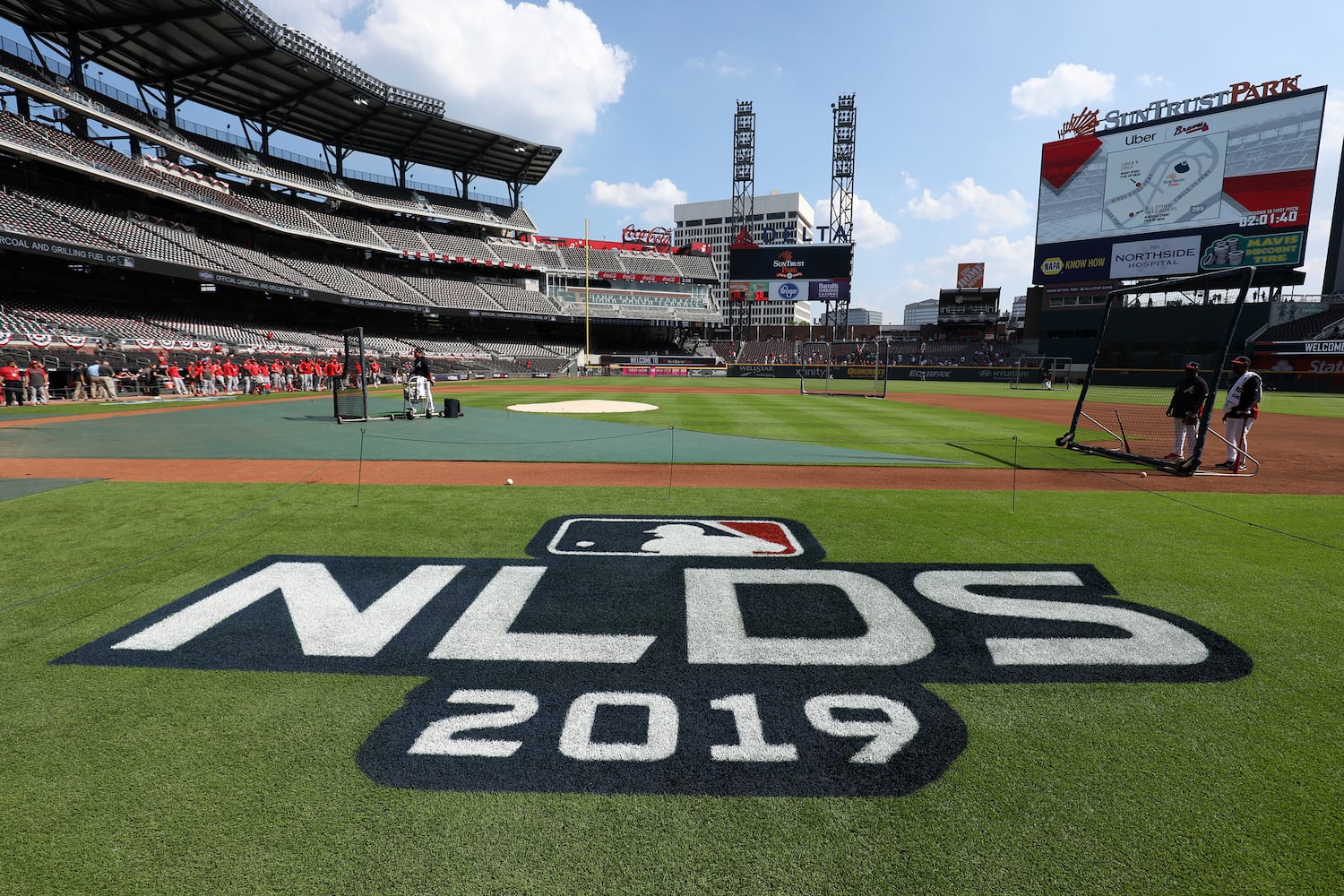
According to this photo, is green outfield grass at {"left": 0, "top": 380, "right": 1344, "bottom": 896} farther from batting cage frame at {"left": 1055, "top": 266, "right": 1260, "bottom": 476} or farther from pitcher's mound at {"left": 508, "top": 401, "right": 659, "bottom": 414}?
pitcher's mound at {"left": 508, "top": 401, "right": 659, "bottom": 414}

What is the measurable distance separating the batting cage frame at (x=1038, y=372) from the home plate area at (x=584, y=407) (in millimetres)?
36204

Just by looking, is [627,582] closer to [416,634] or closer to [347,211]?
[416,634]

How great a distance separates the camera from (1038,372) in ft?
181

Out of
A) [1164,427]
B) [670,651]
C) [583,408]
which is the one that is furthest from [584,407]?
[670,651]

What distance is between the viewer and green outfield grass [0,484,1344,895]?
7.38ft

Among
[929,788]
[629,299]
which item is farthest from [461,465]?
[629,299]

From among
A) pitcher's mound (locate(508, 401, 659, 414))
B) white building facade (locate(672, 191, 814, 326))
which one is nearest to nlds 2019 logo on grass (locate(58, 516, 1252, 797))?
pitcher's mound (locate(508, 401, 659, 414))

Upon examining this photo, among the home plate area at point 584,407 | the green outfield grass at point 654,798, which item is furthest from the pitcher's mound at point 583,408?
the green outfield grass at point 654,798

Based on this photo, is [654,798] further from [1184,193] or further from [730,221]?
[730,221]

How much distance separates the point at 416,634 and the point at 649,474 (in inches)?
242

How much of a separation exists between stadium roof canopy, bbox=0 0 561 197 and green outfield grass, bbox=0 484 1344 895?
143 feet

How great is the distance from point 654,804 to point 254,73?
2110 inches

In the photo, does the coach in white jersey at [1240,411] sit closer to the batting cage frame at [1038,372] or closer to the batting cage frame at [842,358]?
the batting cage frame at [1038,372]

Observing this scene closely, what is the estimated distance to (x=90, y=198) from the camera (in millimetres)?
33781
